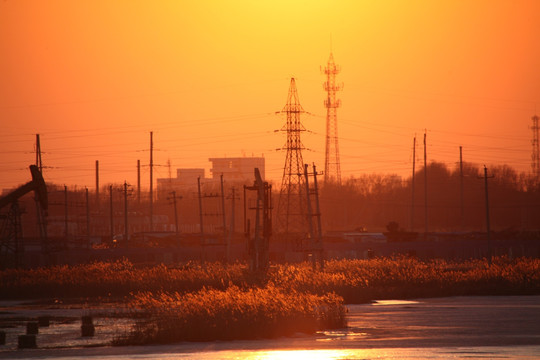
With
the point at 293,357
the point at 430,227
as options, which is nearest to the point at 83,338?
the point at 293,357

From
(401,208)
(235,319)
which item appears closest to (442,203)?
(401,208)

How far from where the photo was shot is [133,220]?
167 metres

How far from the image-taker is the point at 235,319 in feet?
93.7

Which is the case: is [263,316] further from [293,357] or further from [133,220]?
[133,220]

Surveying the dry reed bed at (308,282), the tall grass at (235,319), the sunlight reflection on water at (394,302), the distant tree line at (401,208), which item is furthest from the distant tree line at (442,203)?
the tall grass at (235,319)

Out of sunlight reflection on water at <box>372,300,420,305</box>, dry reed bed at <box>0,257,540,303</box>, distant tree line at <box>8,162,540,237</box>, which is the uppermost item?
distant tree line at <box>8,162,540,237</box>

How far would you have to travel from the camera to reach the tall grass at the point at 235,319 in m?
27.7

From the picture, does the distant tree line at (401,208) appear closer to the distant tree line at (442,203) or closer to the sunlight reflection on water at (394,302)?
the distant tree line at (442,203)

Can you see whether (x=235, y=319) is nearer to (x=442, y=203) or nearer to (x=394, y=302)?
(x=394, y=302)

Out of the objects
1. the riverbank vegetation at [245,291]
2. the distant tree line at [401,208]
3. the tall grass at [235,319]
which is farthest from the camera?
the distant tree line at [401,208]

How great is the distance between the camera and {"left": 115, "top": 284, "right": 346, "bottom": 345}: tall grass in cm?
2772

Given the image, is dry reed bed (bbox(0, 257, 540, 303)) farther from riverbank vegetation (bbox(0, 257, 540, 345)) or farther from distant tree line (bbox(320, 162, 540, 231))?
distant tree line (bbox(320, 162, 540, 231))

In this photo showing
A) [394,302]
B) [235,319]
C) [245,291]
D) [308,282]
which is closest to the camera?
[235,319]

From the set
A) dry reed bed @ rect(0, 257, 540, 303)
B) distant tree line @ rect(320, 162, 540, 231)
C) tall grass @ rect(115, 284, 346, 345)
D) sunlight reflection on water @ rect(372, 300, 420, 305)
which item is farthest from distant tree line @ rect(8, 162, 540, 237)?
tall grass @ rect(115, 284, 346, 345)
